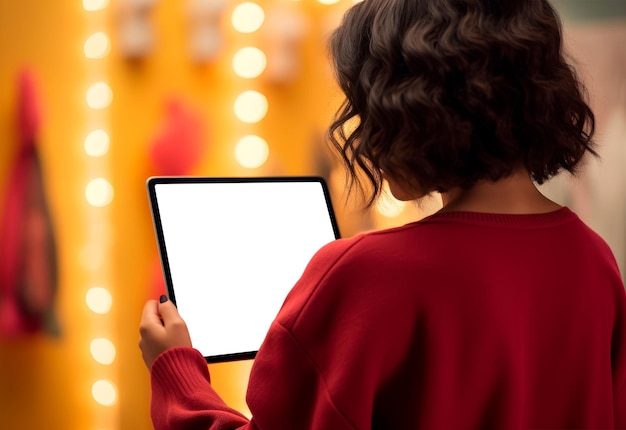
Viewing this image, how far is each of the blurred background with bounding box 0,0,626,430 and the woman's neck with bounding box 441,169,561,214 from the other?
523 mm

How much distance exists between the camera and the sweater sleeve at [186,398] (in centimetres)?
61

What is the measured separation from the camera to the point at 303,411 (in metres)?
0.54

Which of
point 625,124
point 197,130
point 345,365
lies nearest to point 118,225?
point 197,130

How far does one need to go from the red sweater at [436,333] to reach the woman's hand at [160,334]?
13 centimetres

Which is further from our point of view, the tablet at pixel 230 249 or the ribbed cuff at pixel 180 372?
the tablet at pixel 230 249

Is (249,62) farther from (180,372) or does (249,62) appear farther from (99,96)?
(180,372)

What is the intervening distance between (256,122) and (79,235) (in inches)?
11.8

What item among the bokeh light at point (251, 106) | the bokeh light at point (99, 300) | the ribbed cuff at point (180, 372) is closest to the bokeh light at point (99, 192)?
the bokeh light at point (99, 300)

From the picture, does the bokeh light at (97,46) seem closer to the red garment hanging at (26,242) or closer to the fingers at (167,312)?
the red garment hanging at (26,242)

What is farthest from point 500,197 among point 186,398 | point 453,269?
point 186,398

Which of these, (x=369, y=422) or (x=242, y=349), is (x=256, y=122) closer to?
(x=242, y=349)

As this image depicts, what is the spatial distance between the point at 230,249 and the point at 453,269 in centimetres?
42

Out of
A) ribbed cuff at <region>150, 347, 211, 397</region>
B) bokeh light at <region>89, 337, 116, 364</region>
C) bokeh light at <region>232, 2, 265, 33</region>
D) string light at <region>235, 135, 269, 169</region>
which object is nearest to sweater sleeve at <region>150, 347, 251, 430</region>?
ribbed cuff at <region>150, 347, 211, 397</region>

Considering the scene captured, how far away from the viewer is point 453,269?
0.52 metres
